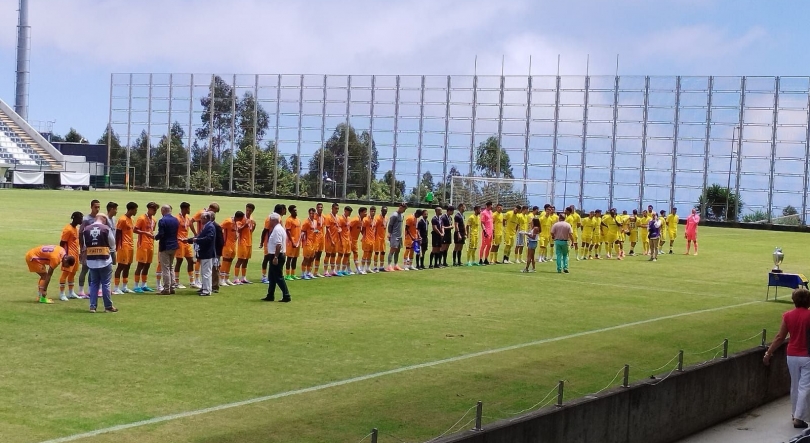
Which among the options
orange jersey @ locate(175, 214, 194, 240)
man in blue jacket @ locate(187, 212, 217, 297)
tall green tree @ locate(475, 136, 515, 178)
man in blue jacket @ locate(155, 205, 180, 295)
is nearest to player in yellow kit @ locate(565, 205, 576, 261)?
orange jersey @ locate(175, 214, 194, 240)

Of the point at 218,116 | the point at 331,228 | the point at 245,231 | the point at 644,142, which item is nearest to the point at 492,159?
the point at 644,142

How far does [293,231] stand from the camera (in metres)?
24.0

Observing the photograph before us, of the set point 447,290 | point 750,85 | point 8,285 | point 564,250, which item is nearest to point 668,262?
point 564,250

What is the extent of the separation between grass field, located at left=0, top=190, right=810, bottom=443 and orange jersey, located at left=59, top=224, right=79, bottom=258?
3.24 feet

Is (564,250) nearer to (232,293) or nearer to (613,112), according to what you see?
(232,293)

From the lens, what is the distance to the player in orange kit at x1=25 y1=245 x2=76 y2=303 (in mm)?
18531

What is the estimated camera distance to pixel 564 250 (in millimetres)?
30094

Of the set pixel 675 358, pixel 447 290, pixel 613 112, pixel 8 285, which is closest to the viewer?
pixel 675 358

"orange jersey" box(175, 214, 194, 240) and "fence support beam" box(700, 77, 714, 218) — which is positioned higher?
"fence support beam" box(700, 77, 714, 218)

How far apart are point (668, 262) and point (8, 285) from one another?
23.2 meters

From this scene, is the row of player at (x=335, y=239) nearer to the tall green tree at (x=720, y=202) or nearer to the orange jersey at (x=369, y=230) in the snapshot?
the orange jersey at (x=369, y=230)

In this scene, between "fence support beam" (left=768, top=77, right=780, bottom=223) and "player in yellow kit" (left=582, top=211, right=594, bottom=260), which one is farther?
"fence support beam" (left=768, top=77, right=780, bottom=223)

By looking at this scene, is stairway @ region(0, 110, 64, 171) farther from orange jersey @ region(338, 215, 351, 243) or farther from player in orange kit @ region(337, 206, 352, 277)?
orange jersey @ region(338, 215, 351, 243)

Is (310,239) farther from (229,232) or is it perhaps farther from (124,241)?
(124,241)
